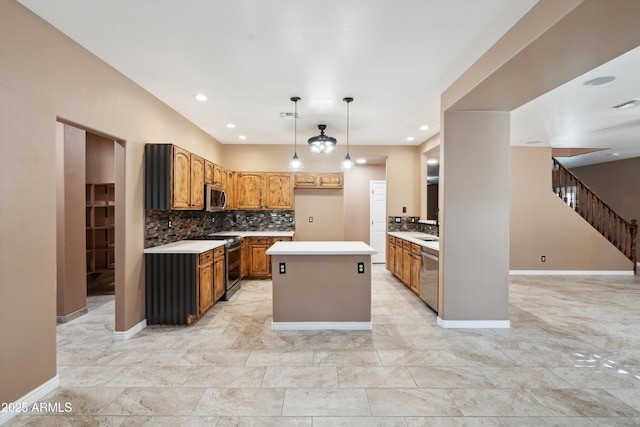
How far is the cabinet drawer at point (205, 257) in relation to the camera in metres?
3.56

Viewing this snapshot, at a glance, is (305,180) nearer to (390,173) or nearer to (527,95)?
(390,173)

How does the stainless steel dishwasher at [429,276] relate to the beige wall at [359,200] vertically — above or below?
A: below

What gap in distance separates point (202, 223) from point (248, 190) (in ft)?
3.81

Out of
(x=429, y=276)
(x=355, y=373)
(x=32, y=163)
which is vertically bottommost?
(x=355, y=373)

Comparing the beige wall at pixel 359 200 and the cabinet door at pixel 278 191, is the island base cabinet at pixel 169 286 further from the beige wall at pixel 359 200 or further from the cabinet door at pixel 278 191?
the beige wall at pixel 359 200

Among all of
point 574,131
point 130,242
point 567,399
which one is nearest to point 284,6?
point 130,242

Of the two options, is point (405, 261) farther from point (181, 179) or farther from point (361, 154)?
point (181, 179)

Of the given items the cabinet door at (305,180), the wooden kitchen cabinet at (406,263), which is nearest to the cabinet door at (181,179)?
the cabinet door at (305,180)

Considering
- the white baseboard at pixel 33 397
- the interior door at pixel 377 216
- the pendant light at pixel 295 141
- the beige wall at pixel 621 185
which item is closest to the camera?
the white baseboard at pixel 33 397

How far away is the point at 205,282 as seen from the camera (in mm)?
3693

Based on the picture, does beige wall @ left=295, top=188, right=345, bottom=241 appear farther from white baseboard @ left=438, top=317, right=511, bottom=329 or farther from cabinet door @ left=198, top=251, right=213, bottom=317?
white baseboard @ left=438, top=317, right=511, bottom=329

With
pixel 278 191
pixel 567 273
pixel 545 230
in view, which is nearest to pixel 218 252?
pixel 278 191

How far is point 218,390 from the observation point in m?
2.21

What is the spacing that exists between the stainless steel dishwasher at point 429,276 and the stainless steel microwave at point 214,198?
3.25m
